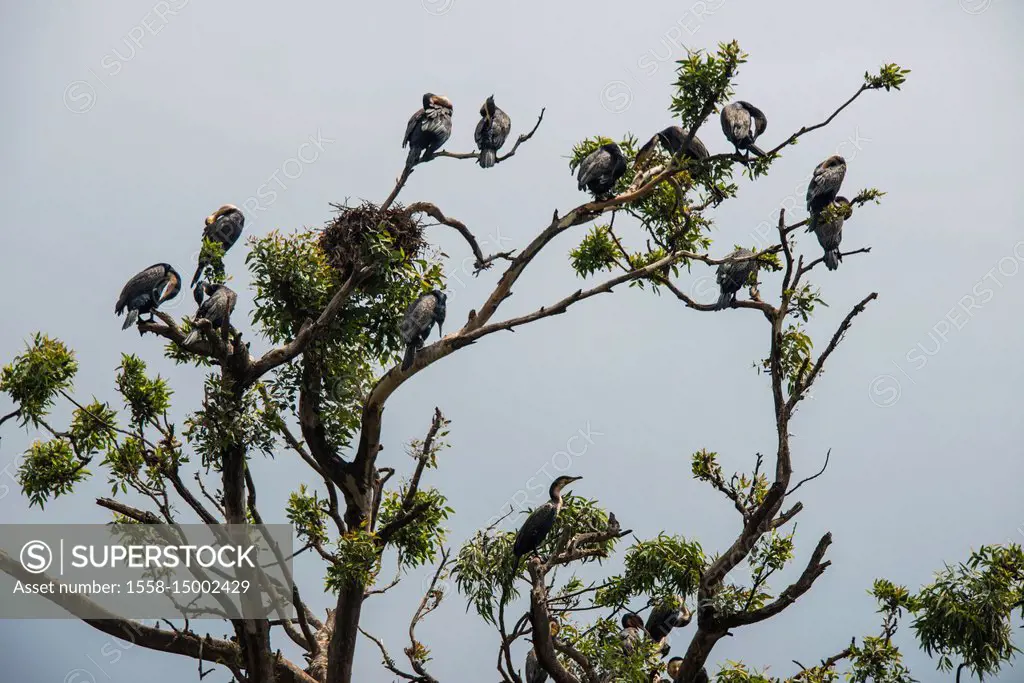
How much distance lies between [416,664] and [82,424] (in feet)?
14.0

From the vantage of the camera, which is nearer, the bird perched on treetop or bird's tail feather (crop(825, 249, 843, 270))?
bird's tail feather (crop(825, 249, 843, 270))

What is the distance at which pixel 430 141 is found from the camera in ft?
44.7

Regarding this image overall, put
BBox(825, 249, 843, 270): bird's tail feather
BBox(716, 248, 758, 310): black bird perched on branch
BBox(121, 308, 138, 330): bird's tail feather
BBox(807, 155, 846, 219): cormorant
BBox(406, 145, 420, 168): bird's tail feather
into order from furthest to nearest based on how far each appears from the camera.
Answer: BBox(406, 145, 420, 168): bird's tail feather < BBox(807, 155, 846, 219): cormorant < BBox(825, 249, 843, 270): bird's tail feather < BBox(716, 248, 758, 310): black bird perched on branch < BBox(121, 308, 138, 330): bird's tail feather

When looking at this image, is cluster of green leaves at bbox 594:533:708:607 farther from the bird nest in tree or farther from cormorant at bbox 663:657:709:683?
the bird nest in tree

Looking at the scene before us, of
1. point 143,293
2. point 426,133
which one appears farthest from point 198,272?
point 426,133

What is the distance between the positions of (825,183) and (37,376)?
8718 mm

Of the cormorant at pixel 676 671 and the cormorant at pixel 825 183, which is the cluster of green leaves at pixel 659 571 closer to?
the cormorant at pixel 676 671

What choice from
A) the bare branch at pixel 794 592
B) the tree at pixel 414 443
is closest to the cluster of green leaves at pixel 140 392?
the tree at pixel 414 443

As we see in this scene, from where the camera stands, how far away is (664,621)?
12.9m

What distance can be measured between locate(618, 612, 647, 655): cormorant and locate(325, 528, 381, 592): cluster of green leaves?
2569 millimetres

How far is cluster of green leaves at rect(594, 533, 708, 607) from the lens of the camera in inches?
461

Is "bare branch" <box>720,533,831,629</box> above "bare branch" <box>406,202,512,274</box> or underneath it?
underneath

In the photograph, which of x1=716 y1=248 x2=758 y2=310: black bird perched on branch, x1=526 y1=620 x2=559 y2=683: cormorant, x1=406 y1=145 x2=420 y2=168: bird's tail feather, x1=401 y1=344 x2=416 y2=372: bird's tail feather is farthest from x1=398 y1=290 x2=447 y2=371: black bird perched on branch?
x1=526 y1=620 x2=559 y2=683: cormorant

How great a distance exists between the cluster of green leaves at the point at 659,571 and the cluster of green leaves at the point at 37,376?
6060 mm
